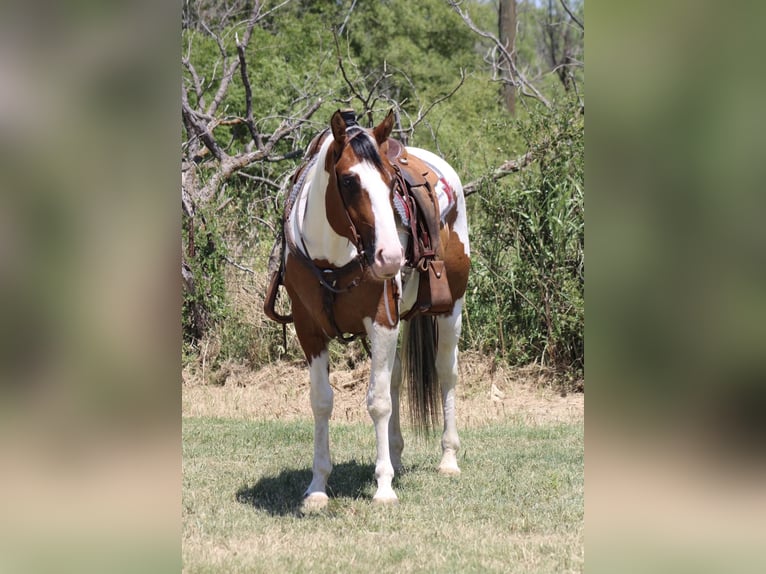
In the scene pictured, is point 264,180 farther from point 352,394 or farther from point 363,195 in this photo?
point 363,195

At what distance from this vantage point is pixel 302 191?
4.67 metres

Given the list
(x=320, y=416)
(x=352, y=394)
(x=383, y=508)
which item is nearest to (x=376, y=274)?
(x=320, y=416)

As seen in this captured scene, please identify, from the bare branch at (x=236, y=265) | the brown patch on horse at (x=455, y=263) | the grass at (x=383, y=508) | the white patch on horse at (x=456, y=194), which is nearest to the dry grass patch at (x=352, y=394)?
the grass at (x=383, y=508)

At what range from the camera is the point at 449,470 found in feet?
18.0

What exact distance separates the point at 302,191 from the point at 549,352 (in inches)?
182

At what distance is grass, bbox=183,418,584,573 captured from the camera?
12.2 ft

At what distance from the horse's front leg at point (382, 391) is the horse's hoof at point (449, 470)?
79 centimetres

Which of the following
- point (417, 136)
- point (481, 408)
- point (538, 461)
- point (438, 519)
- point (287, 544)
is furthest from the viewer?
point (417, 136)

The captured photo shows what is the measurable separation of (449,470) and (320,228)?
1.94 metres

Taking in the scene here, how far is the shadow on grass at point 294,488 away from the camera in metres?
4.78

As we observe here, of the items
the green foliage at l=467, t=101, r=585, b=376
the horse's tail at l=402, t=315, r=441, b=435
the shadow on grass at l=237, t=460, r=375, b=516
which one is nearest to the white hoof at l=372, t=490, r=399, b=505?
the shadow on grass at l=237, t=460, r=375, b=516
